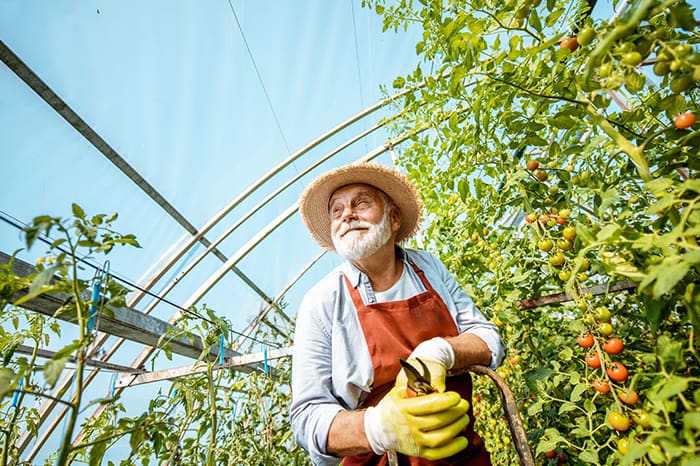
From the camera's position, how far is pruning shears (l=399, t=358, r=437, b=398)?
0.82 meters

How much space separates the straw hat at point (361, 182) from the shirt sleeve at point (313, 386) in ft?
1.80

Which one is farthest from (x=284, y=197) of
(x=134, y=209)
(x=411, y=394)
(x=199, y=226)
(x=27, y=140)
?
(x=411, y=394)

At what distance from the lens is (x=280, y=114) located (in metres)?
4.31

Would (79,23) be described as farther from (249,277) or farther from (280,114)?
(249,277)

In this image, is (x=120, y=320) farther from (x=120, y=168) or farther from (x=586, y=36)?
(x=586, y=36)

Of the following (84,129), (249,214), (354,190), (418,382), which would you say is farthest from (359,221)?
(249,214)

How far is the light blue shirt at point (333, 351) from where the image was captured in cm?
115

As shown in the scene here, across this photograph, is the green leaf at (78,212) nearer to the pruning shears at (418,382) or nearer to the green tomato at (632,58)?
the pruning shears at (418,382)

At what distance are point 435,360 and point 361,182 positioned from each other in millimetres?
993

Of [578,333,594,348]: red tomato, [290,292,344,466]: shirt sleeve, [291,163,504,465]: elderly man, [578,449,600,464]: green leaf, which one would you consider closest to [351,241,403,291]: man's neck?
[291,163,504,465]: elderly man

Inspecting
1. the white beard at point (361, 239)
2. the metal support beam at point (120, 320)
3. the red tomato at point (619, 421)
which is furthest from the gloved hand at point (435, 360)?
the metal support beam at point (120, 320)

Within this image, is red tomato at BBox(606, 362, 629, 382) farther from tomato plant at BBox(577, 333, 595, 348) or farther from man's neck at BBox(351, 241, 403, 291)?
man's neck at BBox(351, 241, 403, 291)

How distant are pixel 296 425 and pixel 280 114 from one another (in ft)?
12.5

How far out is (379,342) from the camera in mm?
1267
